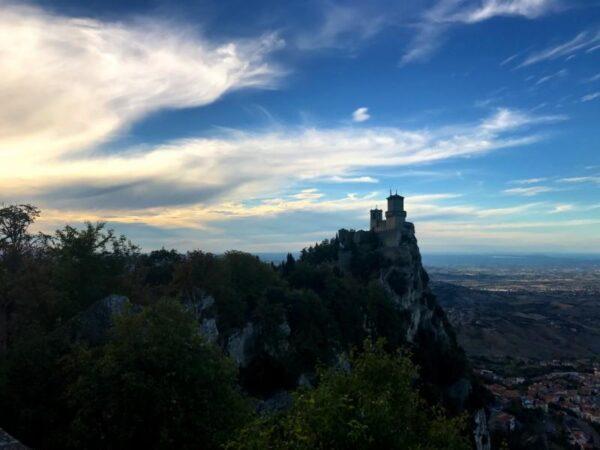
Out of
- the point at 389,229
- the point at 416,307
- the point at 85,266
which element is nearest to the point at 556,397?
→ the point at 416,307

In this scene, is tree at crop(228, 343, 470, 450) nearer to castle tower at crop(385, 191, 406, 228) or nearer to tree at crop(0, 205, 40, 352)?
tree at crop(0, 205, 40, 352)

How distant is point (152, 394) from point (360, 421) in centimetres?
897

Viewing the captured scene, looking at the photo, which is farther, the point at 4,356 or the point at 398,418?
the point at 4,356

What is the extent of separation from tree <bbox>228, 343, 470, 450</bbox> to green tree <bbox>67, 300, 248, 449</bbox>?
3.54 m

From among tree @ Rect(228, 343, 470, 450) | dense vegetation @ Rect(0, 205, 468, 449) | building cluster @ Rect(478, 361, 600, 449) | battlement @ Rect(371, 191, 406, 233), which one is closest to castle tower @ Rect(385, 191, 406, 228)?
battlement @ Rect(371, 191, 406, 233)

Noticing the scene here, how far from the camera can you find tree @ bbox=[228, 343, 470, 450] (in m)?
13.5

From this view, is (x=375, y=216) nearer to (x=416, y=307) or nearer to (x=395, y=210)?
(x=395, y=210)

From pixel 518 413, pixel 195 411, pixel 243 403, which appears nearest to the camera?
pixel 195 411

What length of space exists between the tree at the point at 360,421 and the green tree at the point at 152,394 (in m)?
3.54

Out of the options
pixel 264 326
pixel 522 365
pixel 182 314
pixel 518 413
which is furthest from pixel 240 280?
pixel 522 365

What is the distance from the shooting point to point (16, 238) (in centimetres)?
3994

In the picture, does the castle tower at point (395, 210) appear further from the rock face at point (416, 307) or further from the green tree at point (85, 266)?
the green tree at point (85, 266)

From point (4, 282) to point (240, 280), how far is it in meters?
25.1

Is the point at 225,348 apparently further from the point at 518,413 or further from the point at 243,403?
the point at 518,413
